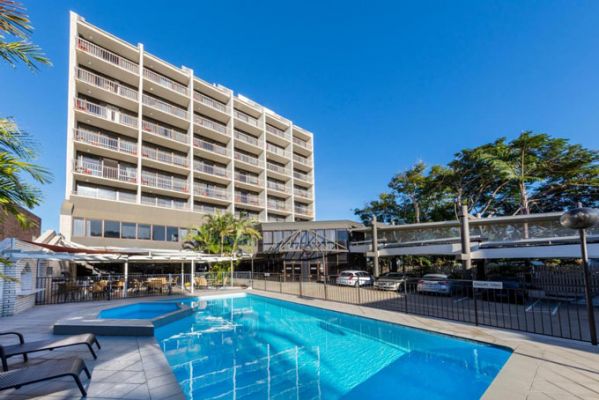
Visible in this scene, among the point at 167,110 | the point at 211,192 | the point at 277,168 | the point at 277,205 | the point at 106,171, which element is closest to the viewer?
the point at 106,171

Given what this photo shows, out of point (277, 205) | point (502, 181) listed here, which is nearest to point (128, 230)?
point (277, 205)

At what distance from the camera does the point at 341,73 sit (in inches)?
1004

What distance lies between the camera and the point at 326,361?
7.24 meters

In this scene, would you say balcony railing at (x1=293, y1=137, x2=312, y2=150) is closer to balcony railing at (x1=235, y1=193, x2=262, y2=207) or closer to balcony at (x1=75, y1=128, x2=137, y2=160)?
balcony railing at (x1=235, y1=193, x2=262, y2=207)

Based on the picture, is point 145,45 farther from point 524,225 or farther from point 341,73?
point 524,225

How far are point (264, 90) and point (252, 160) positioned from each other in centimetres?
975

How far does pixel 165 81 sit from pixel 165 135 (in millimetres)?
5657

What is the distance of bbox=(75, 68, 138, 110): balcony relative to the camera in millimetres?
22391

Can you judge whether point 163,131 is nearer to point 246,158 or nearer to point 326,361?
point 246,158

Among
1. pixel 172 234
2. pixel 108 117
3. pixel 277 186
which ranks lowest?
pixel 172 234

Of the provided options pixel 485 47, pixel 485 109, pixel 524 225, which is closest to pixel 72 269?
pixel 524 225

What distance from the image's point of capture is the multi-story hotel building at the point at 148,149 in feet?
71.3

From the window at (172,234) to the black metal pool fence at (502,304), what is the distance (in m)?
10.9

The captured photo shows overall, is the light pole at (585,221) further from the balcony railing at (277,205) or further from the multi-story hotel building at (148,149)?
the balcony railing at (277,205)
